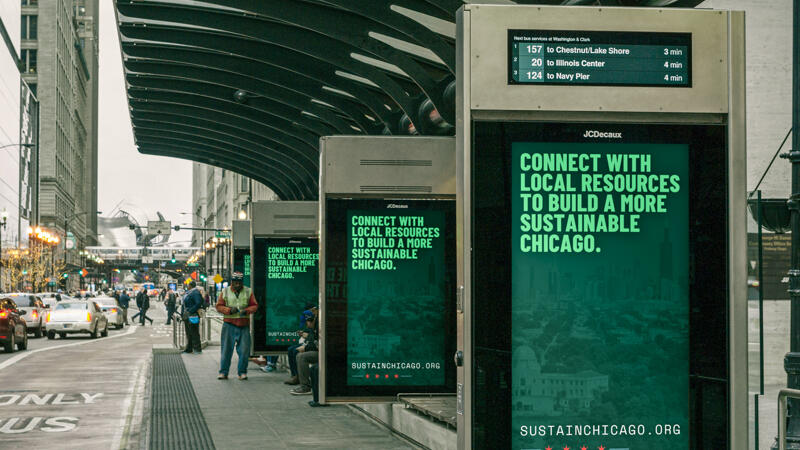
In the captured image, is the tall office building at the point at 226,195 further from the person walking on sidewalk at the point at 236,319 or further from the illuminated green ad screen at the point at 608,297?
the illuminated green ad screen at the point at 608,297

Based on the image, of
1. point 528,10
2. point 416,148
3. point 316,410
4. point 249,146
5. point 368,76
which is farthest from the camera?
point 249,146

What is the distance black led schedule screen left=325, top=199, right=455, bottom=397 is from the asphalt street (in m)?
3.24

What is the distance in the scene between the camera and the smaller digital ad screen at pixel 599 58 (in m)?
5.51

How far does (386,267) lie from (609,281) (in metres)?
4.63

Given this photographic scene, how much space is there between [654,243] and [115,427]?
31.6 ft

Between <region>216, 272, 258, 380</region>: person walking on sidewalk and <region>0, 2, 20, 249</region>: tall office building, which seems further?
<region>0, 2, 20, 249</region>: tall office building

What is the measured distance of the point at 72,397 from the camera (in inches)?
681

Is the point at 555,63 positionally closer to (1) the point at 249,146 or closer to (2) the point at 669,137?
(2) the point at 669,137

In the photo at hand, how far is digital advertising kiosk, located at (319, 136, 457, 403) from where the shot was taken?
9898 millimetres

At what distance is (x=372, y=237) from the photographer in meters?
10.1

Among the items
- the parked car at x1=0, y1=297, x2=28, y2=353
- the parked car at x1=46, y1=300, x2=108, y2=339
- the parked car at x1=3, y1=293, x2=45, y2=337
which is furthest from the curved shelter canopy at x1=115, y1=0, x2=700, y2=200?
the parked car at x1=3, y1=293, x2=45, y2=337

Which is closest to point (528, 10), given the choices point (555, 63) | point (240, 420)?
point (555, 63)

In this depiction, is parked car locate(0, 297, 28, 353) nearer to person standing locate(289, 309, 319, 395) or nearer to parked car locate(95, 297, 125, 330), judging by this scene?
person standing locate(289, 309, 319, 395)

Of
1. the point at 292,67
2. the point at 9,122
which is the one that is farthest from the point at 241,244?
the point at 9,122
